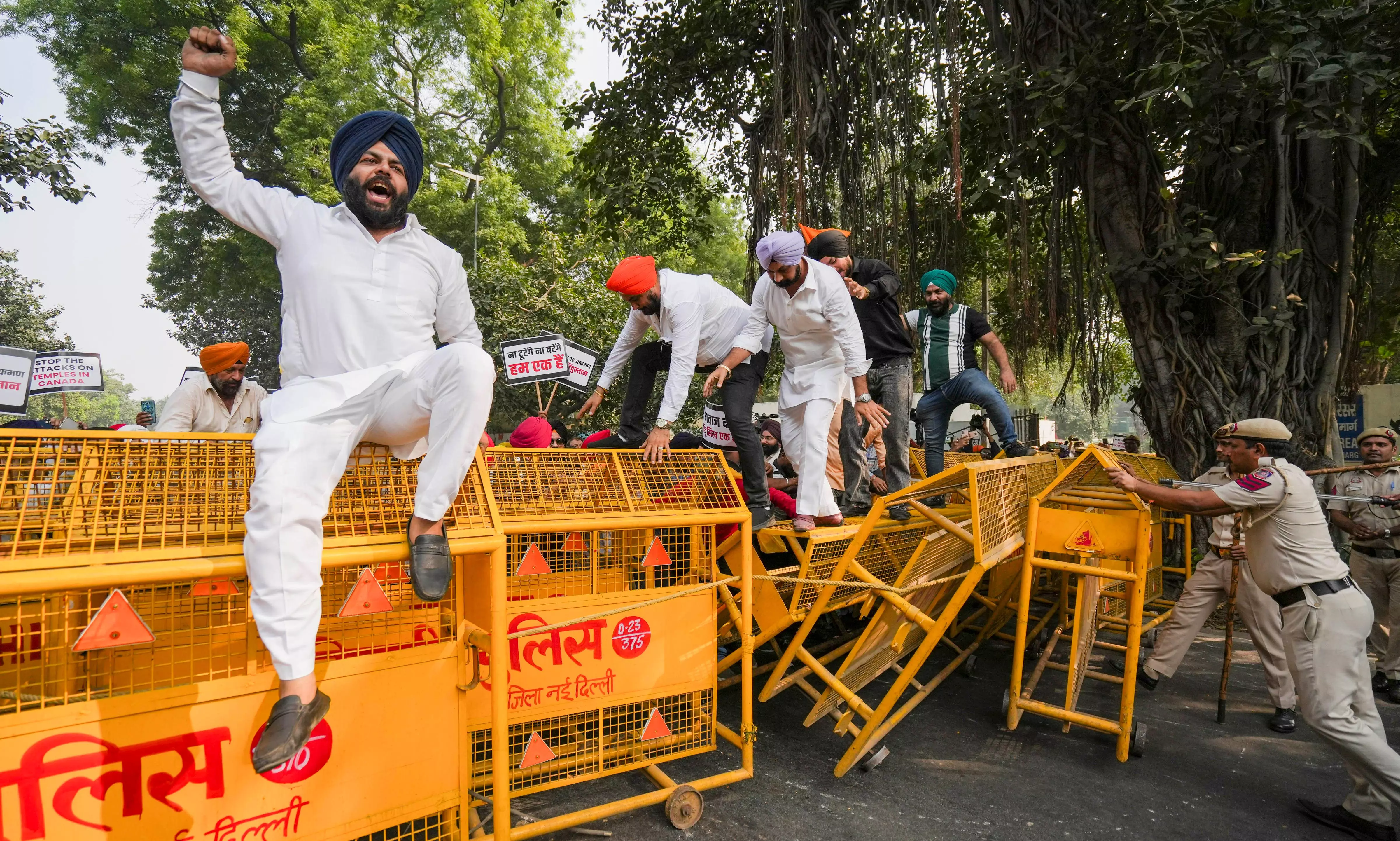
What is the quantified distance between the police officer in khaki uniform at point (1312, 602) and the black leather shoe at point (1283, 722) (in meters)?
0.83

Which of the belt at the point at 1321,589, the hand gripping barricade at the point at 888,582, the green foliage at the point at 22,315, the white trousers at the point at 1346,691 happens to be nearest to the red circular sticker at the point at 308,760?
the hand gripping barricade at the point at 888,582

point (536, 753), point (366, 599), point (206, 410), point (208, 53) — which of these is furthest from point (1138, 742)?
→ point (206, 410)

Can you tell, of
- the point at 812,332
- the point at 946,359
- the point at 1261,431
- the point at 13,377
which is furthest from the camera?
the point at 13,377

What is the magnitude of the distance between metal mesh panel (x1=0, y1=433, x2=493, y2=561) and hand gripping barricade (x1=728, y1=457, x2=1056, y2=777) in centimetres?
195

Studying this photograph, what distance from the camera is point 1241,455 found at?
396 centimetres

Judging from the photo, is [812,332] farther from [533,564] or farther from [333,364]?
[333,364]

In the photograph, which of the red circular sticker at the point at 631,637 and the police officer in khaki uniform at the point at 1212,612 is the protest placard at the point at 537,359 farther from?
the police officer in khaki uniform at the point at 1212,612

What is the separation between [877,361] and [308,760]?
438 centimetres

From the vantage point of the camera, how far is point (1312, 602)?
11.5ft

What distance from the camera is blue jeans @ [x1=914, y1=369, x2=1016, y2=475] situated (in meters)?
5.24

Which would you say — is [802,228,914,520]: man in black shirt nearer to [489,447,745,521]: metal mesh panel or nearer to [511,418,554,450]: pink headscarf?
[489,447,745,521]: metal mesh panel

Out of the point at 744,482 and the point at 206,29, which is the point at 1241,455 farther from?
the point at 206,29

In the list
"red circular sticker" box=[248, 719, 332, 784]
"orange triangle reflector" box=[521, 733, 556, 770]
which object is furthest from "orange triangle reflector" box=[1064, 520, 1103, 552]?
"red circular sticker" box=[248, 719, 332, 784]

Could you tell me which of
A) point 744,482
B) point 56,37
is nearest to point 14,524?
point 744,482
